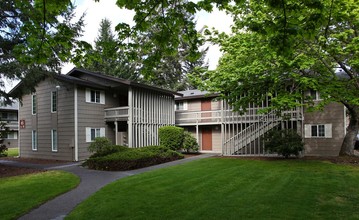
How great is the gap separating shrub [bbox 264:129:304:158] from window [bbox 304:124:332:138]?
153 inches

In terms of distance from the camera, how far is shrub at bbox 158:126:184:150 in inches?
869

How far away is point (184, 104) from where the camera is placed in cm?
2786

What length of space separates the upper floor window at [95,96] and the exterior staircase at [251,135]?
996 centimetres

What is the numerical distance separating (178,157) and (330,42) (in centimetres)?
1108

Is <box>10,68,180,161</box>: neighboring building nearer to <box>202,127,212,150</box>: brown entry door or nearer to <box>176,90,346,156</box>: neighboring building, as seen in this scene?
<box>202,127,212,150</box>: brown entry door

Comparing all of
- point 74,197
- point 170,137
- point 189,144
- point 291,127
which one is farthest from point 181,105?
point 74,197

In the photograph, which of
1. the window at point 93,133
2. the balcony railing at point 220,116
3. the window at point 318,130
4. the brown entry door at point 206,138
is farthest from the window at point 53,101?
the window at point 318,130

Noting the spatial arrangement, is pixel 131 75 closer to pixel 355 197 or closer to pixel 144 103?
pixel 144 103

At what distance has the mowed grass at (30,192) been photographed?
7.80m

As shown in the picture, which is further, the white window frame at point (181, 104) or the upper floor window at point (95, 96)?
the white window frame at point (181, 104)

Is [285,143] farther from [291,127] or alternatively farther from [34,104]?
[34,104]

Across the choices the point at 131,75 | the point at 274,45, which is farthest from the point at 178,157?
the point at 131,75

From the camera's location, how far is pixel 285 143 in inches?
696

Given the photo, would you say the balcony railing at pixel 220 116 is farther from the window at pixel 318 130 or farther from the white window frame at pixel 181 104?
the window at pixel 318 130
